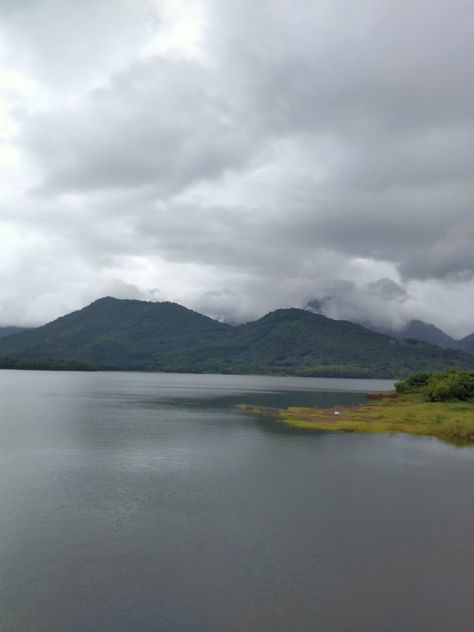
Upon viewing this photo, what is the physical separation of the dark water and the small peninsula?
2328cm

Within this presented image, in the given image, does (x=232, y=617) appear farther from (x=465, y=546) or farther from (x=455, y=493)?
(x=455, y=493)

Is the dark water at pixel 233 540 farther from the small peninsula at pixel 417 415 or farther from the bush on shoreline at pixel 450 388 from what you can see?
the bush on shoreline at pixel 450 388

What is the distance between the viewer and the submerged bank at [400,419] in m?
104

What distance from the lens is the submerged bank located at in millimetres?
104312

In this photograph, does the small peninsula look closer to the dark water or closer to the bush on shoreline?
the bush on shoreline

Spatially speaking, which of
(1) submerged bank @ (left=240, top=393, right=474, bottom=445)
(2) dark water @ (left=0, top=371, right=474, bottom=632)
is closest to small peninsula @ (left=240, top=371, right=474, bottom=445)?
(1) submerged bank @ (left=240, top=393, right=474, bottom=445)

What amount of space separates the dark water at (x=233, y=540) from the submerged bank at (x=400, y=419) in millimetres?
22106

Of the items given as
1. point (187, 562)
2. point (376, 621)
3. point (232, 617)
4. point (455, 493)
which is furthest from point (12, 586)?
point (455, 493)

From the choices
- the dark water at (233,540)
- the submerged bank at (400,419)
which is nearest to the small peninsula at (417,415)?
the submerged bank at (400,419)

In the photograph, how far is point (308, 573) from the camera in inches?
1379

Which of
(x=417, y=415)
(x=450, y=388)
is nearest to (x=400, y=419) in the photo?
(x=417, y=415)

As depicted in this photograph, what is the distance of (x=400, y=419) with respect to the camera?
4739 inches

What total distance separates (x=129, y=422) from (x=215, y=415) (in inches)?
1027

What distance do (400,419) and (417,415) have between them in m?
7.18
